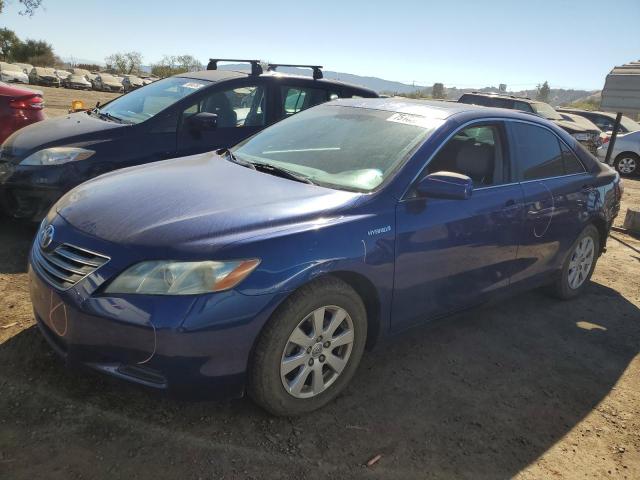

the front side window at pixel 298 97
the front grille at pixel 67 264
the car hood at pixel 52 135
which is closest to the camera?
the front grille at pixel 67 264

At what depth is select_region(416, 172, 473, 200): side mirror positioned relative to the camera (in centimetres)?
291

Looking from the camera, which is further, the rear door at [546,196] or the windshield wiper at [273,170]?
the rear door at [546,196]

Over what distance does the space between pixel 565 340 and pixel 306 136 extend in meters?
2.45

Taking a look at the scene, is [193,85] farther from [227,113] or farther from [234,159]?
[234,159]

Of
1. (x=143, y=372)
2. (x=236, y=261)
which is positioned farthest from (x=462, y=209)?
(x=143, y=372)

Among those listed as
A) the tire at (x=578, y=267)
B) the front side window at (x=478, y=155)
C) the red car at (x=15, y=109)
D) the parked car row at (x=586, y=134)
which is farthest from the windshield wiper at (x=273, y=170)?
the parked car row at (x=586, y=134)

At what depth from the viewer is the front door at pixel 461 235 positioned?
2959 millimetres

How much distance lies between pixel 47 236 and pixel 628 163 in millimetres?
14452

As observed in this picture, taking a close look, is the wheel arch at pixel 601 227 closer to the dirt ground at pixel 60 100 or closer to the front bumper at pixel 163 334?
the front bumper at pixel 163 334

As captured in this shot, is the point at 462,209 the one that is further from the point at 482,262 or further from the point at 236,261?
the point at 236,261

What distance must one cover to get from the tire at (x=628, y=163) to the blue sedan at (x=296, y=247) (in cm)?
1136

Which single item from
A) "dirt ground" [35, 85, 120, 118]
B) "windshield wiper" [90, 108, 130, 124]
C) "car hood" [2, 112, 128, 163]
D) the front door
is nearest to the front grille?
the front door

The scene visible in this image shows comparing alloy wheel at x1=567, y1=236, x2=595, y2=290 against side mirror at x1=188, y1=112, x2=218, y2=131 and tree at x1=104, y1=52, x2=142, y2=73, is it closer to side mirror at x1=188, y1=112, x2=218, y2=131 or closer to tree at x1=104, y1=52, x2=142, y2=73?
side mirror at x1=188, y1=112, x2=218, y2=131

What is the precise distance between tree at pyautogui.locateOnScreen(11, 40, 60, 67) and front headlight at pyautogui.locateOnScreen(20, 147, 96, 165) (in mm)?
60117
